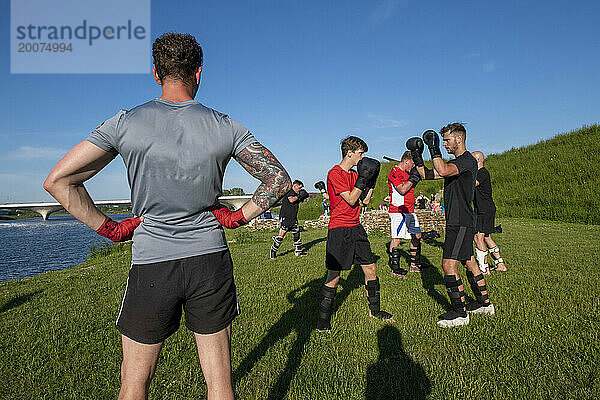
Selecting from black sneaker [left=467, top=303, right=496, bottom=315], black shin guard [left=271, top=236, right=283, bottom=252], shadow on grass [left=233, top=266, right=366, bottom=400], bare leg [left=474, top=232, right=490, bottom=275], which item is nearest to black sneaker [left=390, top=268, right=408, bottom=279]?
shadow on grass [left=233, top=266, right=366, bottom=400]

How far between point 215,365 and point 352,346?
2657 mm

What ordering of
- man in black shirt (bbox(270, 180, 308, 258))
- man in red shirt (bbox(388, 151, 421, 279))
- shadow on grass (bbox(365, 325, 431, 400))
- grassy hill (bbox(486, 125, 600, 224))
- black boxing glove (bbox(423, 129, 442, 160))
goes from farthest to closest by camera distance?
grassy hill (bbox(486, 125, 600, 224)), man in black shirt (bbox(270, 180, 308, 258)), man in red shirt (bbox(388, 151, 421, 279)), black boxing glove (bbox(423, 129, 442, 160)), shadow on grass (bbox(365, 325, 431, 400))

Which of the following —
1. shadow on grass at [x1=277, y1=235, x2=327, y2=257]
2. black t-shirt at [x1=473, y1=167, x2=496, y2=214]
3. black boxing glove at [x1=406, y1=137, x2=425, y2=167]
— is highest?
black boxing glove at [x1=406, y1=137, x2=425, y2=167]

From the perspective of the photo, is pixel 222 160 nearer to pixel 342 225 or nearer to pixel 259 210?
pixel 259 210

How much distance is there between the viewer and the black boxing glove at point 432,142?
4293mm

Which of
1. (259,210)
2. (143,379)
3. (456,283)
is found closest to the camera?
(143,379)

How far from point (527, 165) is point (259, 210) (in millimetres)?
26052

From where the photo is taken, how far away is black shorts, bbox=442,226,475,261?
453 centimetres

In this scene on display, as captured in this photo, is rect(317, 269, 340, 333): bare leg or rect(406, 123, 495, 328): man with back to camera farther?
rect(317, 269, 340, 333): bare leg

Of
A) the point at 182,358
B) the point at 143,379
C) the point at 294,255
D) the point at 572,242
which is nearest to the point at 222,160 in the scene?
the point at 143,379

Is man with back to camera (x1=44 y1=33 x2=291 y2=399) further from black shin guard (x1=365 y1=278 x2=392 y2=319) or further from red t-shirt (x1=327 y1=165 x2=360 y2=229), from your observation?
black shin guard (x1=365 y1=278 x2=392 y2=319)

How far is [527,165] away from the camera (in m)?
23.2

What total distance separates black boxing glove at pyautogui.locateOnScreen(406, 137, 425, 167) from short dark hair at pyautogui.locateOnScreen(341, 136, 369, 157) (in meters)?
0.54

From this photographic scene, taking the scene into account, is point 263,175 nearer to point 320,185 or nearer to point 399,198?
point 320,185
